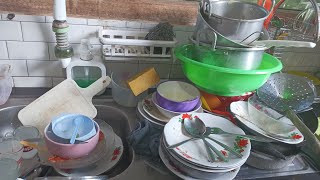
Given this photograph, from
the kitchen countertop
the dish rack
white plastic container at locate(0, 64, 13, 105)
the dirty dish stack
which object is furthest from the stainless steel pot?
white plastic container at locate(0, 64, 13, 105)

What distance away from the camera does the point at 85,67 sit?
92 cm

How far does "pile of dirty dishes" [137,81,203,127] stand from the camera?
78 centimetres

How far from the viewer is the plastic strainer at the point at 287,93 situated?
873 mm

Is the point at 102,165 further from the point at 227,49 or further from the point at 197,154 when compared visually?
the point at 227,49

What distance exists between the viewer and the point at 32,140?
0.75 m

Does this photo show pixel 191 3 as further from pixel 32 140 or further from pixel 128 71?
pixel 32 140

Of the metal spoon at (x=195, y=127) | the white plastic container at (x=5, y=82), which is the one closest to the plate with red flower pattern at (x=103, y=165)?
the metal spoon at (x=195, y=127)

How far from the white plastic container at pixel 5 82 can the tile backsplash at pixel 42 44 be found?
0.11ft

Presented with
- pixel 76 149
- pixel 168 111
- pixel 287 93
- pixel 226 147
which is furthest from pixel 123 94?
pixel 287 93

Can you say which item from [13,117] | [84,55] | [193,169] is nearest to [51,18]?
[84,55]

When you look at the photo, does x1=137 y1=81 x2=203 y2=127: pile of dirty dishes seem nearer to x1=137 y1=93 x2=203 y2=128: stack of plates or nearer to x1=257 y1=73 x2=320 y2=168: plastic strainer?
x1=137 y1=93 x2=203 y2=128: stack of plates

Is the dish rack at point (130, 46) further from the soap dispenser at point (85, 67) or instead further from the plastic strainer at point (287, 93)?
the plastic strainer at point (287, 93)

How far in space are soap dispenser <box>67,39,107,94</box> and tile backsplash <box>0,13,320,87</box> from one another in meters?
0.04

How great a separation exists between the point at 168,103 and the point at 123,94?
0.69ft
